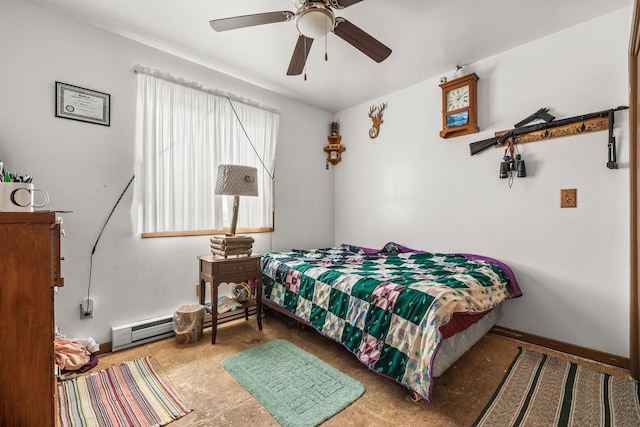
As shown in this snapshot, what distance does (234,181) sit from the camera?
2.40 m

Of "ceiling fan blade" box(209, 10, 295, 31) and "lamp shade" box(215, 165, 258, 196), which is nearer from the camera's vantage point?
"ceiling fan blade" box(209, 10, 295, 31)

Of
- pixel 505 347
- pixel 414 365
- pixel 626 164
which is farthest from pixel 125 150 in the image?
pixel 626 164

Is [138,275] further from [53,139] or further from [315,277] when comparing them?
[315,277]

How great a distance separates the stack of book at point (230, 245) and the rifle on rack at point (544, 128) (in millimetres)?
2262

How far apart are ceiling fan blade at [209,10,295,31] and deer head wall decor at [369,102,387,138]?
1.94 m

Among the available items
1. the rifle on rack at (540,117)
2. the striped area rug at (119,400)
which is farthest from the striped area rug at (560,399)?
the rifle on rack at (540,117)

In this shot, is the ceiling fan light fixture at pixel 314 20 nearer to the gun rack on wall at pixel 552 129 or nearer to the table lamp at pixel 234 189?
the table lamp at pixel 234 189

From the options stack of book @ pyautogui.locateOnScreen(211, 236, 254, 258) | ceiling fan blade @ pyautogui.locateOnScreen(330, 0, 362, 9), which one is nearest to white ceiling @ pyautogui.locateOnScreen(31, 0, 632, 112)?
ceiling fan blade @ pyautogui.locateOnScreen(330, 0, 362, 9)

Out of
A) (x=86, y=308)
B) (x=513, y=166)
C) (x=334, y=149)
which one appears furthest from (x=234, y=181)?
(x=513, y=166)

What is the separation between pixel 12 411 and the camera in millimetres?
998

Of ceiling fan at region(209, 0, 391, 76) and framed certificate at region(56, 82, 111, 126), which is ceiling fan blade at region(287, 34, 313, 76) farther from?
framed certificate at region(56, 82, 111, 126)

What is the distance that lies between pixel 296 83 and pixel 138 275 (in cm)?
241

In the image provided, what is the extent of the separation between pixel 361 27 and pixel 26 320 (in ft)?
8.31

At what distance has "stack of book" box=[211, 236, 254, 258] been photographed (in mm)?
2422
